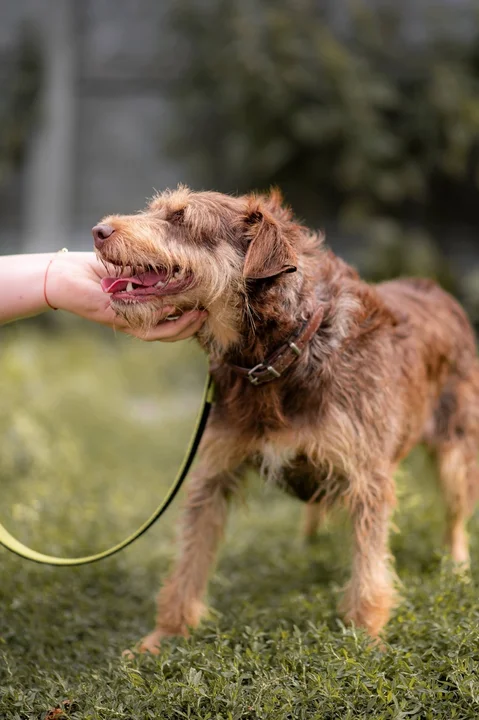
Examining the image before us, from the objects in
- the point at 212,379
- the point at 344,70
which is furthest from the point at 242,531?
the point at 344,70

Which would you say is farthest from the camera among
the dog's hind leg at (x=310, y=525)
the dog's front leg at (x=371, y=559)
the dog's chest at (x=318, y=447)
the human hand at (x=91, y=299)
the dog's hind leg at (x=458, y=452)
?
the dog's hind leg at (x=310, y=525)

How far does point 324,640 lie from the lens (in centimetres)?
336

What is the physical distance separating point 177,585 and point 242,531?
182 cm

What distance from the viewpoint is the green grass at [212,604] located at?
9.80ft

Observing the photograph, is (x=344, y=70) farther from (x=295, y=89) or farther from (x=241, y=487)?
(x=241, y=487)

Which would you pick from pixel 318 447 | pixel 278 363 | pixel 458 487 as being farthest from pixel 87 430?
pixel 278 363

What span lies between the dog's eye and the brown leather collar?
64cm

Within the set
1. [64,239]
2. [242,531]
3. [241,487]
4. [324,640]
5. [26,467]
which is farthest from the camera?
[64,239]

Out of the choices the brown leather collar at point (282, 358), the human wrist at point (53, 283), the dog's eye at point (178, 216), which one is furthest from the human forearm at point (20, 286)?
the brown leather collar at point (282, 358)

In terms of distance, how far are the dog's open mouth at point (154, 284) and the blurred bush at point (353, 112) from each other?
21.9 feet

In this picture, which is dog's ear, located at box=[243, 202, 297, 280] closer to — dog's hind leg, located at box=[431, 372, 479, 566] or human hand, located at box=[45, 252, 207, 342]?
human hand, located at box=[45, 252, 207, 342]

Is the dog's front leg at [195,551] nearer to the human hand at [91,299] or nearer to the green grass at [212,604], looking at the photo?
the green grass at [212,604]

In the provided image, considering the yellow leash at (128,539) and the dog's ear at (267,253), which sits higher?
the dog's ear at (267,253)

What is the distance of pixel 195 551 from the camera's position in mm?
3854
